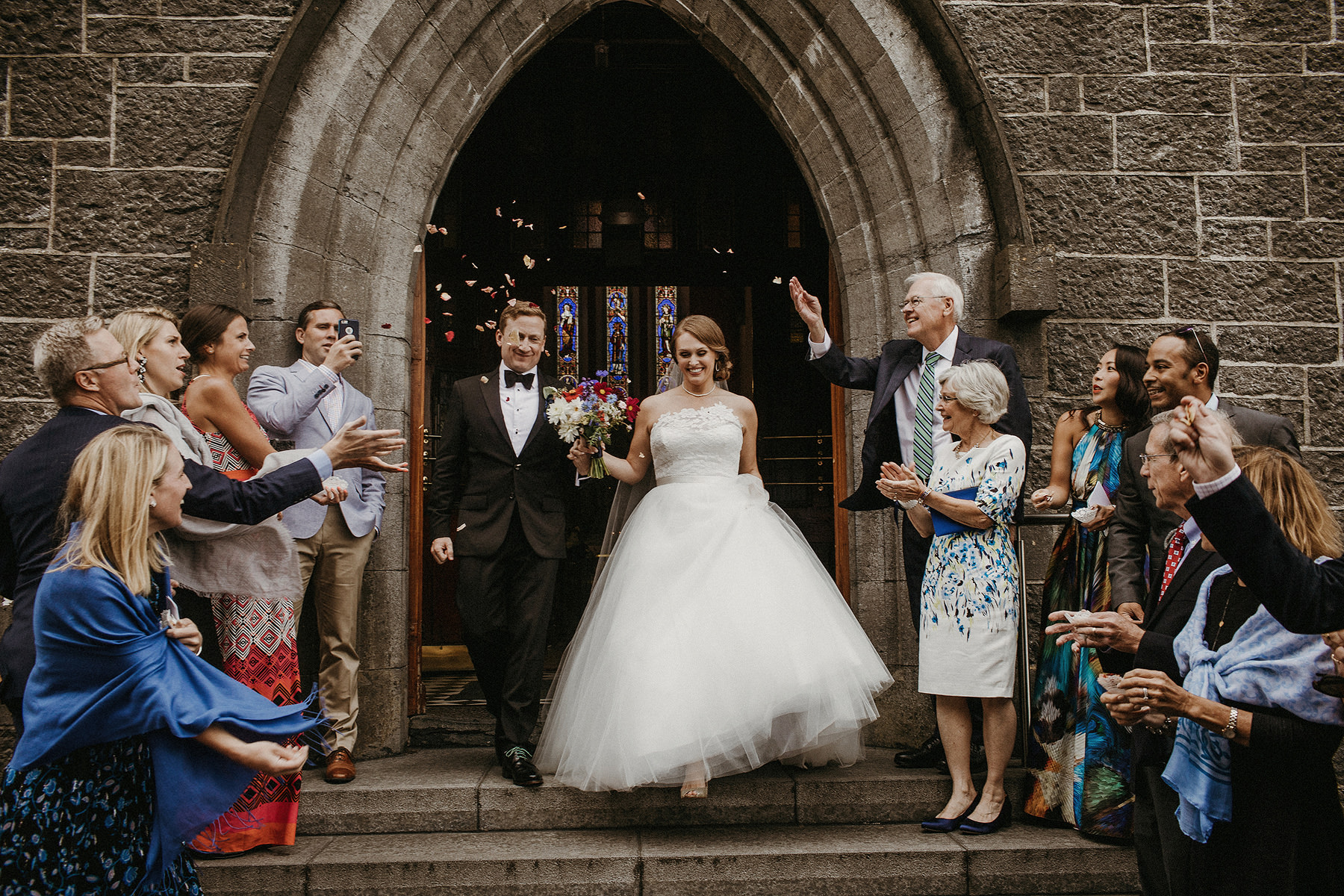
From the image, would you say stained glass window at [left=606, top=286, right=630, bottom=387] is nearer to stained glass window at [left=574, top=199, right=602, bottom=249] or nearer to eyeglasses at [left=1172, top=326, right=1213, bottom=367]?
stained glass window at [left=574, top=199, right=602, bottom=249]

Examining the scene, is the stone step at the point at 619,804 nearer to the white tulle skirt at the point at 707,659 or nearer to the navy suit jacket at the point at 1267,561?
the white tulle skirt at the point at 707,659

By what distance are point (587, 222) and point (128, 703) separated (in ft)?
22.3

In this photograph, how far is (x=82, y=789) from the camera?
85.5 inches

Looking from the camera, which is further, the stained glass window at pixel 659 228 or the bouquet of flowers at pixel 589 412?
the stained glass window at pixel 659 228

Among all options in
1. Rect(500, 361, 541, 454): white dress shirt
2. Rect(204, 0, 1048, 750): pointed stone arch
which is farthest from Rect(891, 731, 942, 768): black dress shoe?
Rect(500, 361, 541, 454): white dress shirt

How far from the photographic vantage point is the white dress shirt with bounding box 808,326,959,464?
3.98m

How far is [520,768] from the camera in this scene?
144 inches

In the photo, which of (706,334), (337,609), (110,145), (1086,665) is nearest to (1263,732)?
(1086,665)

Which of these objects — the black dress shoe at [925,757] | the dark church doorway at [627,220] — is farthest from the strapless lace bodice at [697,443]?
the dark church doorway at [627,220]

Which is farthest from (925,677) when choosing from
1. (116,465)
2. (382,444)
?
(116,465)

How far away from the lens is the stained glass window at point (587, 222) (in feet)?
27.1

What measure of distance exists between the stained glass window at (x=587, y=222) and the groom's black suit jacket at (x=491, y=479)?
4449mm

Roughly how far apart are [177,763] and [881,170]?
13.2ft

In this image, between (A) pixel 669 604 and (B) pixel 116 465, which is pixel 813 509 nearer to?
(A) pixel 669 604
